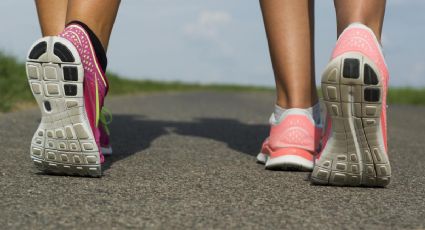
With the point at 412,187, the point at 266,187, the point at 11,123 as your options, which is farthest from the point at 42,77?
the point at 11,123

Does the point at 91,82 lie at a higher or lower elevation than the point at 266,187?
higher

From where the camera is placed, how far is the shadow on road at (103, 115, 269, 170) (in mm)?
2750

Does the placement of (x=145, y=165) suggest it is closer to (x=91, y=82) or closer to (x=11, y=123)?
(x=91, y=82)

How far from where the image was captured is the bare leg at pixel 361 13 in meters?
1.79

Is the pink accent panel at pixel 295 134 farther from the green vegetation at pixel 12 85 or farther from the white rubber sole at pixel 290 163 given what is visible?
the green vegetation at pixel 12 85

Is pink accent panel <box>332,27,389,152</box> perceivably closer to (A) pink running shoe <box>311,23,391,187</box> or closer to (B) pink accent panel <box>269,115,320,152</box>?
(A) pink running shoe <box>311,23,391,187</box>

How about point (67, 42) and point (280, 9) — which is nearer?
point (67, 42)

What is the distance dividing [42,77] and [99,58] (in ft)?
0.76

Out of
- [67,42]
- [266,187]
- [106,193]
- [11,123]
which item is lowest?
[11,123]

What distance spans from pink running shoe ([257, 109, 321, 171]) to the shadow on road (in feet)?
1.52

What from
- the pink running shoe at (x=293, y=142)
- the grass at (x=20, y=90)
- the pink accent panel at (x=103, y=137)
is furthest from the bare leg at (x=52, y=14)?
the grass at (x=20, y=90)

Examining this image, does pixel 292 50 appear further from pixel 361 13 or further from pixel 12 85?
pixel 12 85

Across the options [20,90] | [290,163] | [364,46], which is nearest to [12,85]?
[20,90]

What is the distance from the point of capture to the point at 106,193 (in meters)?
1.59
